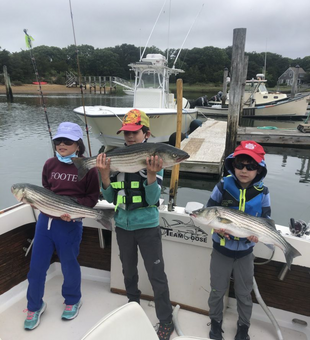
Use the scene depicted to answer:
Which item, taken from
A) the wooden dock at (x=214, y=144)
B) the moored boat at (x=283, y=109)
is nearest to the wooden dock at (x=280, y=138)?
the wooden dock at (x=214, y=144)

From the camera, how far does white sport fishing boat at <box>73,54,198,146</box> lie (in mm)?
9969

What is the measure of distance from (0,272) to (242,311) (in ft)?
7.93

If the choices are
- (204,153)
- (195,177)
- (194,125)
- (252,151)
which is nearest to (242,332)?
(252,151)

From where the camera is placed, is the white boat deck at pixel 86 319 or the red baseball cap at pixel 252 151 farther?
the white boat deck at pixel 86 319

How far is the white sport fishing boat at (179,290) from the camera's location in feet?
7.73

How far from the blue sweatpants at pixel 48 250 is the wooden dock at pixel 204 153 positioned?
6284 millimetres

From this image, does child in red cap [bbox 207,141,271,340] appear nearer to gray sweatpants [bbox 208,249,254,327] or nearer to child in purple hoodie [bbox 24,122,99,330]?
gray sweatpants [bbox 208,249,254,327]

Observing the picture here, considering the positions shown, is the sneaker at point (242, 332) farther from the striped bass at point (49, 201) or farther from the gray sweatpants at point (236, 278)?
the striped bass at point (49, 201)

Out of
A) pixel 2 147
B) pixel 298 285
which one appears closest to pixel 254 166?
pixel 298 285

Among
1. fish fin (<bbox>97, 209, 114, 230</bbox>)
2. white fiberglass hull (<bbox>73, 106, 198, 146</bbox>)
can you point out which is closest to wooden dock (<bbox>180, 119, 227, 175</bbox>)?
white fiberglass hull (<bbox>73, 106, 198, 146</bbox>)

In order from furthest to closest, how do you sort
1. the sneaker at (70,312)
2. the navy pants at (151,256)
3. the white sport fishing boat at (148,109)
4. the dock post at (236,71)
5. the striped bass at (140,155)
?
the white sport fishing boat at (148,109) → the dock post at (236,71) → the sneaker at (70,312) → the navy pants at (151,256) → the striped bass at (140,155)

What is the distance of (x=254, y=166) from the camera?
6.61ft

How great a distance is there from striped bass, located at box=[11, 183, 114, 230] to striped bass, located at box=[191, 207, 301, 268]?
103cm

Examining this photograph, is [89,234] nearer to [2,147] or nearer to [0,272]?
[0,272]
